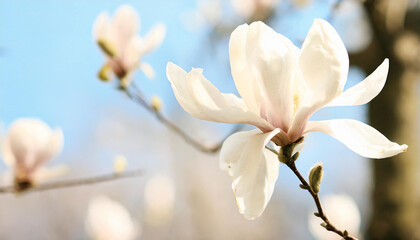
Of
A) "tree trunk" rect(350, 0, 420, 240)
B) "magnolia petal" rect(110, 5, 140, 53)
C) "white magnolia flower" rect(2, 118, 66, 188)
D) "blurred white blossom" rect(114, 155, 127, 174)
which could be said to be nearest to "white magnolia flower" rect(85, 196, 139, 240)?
"white magnolia flower" rect(2, 118, 66, 188)

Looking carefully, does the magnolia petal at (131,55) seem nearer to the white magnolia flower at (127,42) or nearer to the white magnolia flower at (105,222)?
the white magnolia flower at (127,42)

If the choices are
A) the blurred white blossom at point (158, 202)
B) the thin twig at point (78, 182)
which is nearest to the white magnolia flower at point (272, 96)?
the thin twig at point (78, 182)

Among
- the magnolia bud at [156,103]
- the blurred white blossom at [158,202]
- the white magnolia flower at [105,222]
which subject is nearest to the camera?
the magnolia bud at [156,103]

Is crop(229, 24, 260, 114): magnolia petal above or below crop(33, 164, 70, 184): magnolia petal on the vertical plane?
above

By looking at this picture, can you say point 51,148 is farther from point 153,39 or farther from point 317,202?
point 317,202

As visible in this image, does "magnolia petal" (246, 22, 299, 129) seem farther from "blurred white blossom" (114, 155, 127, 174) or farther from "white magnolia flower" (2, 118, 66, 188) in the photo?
"white magnolia flower" (2, 118, 66, 188)

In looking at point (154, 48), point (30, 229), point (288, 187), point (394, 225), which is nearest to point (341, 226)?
point (394, 225)
